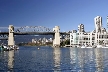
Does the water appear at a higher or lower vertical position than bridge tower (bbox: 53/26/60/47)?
lower

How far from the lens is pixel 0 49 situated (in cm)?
9131

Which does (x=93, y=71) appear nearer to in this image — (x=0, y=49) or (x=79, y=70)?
(x=79, y=70)

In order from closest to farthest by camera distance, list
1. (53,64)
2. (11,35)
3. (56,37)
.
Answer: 1. (53,64)
2. (11,35)
3. (56,37)

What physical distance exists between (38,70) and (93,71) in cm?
563

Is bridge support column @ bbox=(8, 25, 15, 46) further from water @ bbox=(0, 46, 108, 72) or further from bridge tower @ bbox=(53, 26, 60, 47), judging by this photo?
water @ bbox=(0, 46, 108, 72)

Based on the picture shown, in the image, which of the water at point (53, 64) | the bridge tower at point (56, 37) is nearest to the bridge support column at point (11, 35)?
the bridge tower at point (56, 37)

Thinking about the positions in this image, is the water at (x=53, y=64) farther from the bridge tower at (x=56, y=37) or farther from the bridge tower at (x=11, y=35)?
the bridge tower at (x=56, y=37)

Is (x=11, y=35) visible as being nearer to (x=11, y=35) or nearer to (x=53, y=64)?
(x=11, y=35)

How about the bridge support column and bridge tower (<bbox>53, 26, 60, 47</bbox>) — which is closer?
the bridge support column

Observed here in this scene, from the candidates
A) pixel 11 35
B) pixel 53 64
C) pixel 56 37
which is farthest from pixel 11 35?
pixel 53 64

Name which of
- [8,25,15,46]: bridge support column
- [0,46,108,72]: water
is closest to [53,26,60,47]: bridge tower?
[8,25,15,46]: bridge support column

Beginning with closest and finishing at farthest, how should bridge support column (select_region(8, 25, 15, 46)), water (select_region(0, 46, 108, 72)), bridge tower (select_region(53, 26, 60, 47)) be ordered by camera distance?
water (select_region(0, 46, 108, 72))
bridge support column (select_region(8, 25, 15, 46))
bridge tower (select_region(53, 26, 60, 47))

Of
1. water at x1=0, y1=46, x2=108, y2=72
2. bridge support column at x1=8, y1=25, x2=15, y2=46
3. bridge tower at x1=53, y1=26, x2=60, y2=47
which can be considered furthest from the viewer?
bridge tower at x1=53, y1=26, x2=60, y2=47

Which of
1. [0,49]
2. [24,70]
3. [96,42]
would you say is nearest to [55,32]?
[96,42]
